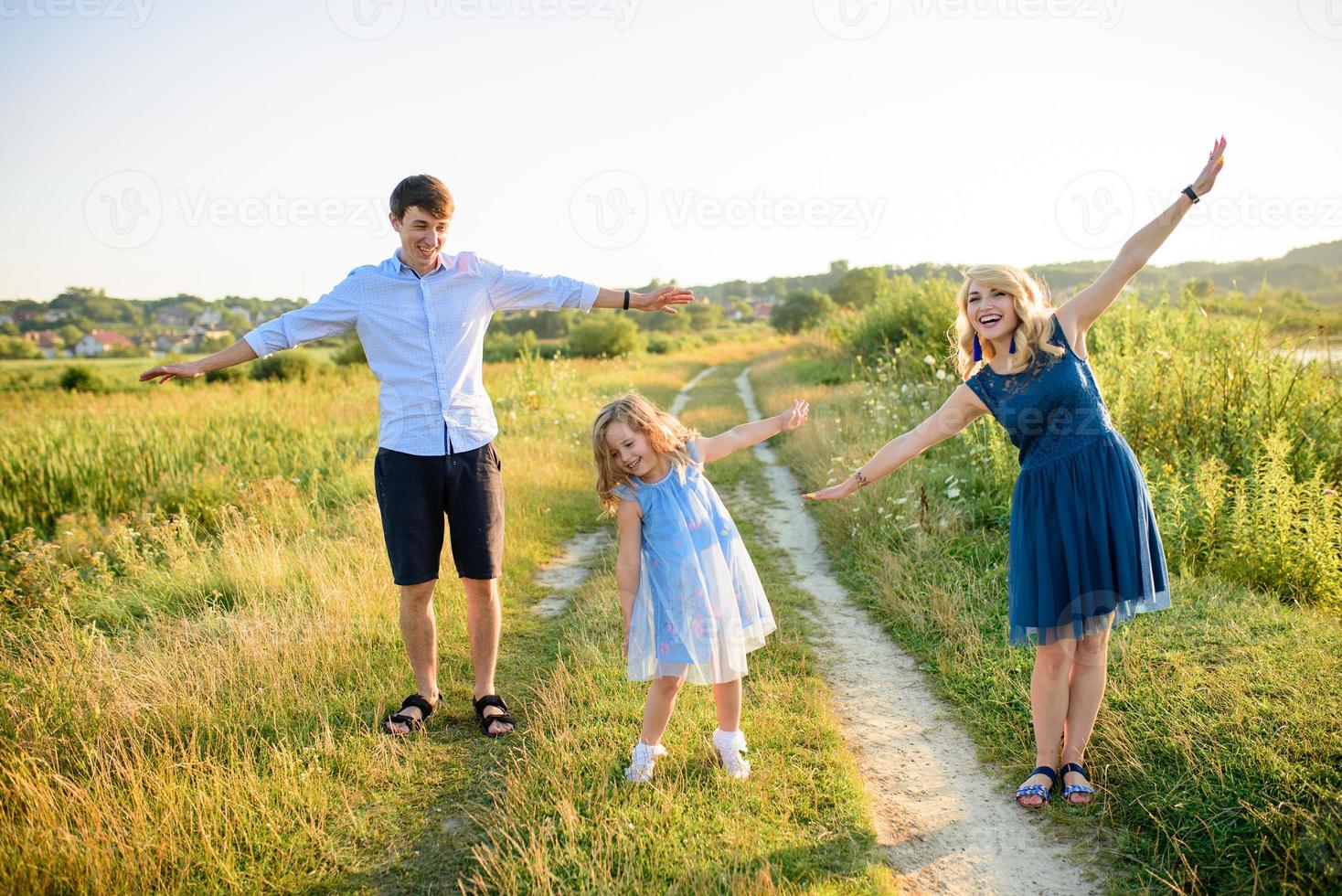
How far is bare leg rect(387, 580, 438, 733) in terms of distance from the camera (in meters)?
3.89

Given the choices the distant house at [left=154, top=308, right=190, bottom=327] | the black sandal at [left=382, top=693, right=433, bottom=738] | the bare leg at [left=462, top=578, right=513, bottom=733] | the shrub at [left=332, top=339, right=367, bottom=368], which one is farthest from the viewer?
the distant house at [left=154, top=308, right=190, bottom=327]

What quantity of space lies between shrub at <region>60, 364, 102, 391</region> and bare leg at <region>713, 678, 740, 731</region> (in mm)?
29353

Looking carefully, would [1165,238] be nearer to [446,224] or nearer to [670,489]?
[670,489]

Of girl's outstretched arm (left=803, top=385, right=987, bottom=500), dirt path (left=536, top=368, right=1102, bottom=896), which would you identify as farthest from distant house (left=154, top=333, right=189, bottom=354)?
girl's outstretched arm (left=803, top=385, right=987, bottom=500)

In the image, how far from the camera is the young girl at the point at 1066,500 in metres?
3.19

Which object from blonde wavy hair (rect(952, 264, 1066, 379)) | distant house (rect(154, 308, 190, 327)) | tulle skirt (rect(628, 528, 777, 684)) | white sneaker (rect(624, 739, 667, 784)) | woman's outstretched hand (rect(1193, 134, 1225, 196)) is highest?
distant house (rect(154, 308, 190, 327))

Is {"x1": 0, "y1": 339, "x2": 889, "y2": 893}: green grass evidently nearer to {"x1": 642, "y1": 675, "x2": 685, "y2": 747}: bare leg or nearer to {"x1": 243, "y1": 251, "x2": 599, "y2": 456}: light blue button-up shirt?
{"x1": 642, "y1": 675, "x2": 685, "y2": 747}: bare leg

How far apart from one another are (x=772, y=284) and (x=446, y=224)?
245 ft

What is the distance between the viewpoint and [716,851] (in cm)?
287

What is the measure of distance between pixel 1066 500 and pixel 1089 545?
22 cm

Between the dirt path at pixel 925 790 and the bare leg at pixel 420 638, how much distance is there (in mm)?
2197

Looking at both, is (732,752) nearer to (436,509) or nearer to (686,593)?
(686,593)

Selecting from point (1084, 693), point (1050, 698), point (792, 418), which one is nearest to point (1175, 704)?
point (1084, 693)

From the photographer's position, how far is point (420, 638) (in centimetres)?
399
